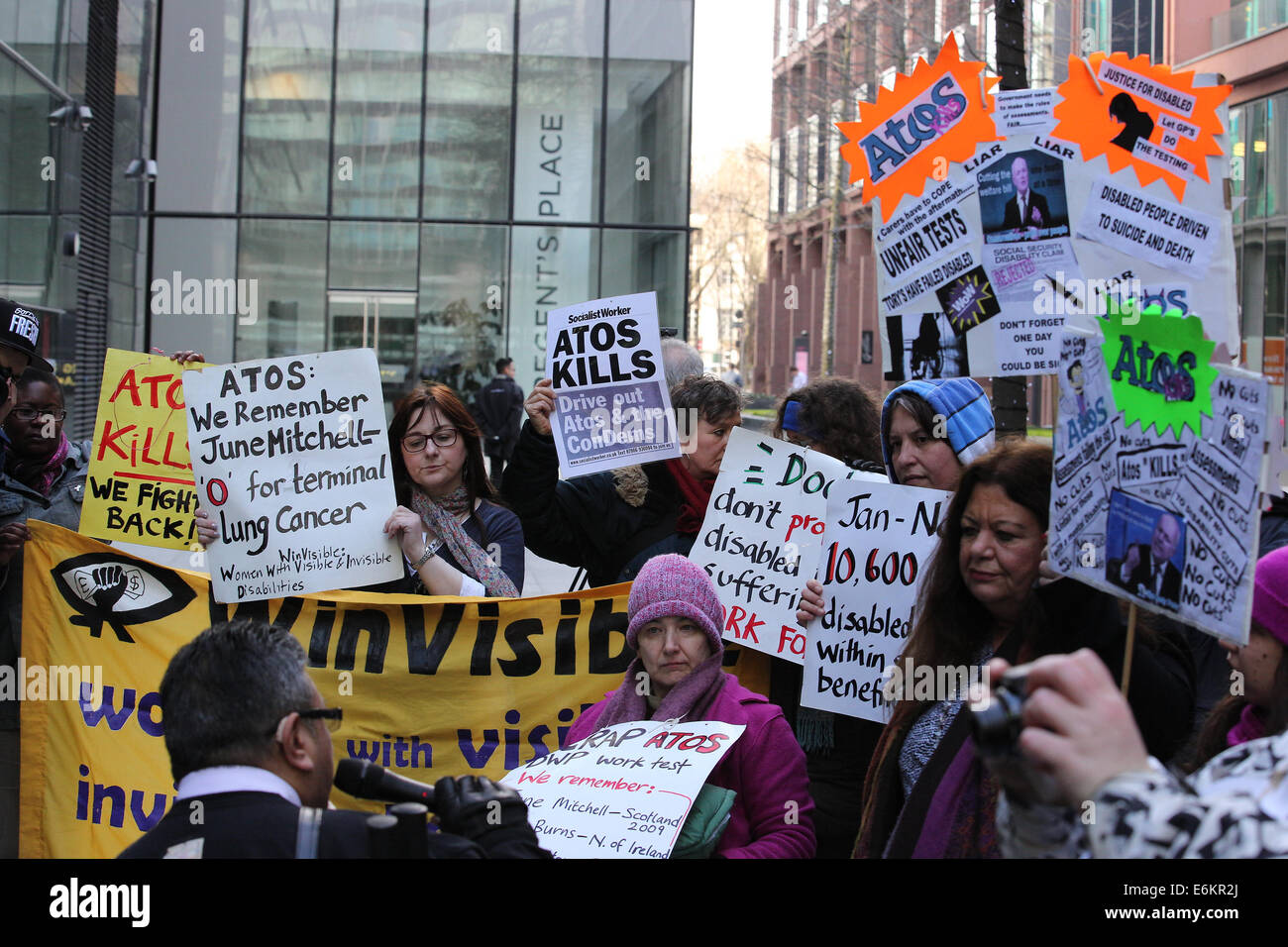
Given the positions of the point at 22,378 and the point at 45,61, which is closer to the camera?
the point at 22,378

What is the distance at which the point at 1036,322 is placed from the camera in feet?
14.5

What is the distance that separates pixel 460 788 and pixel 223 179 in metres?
19.5

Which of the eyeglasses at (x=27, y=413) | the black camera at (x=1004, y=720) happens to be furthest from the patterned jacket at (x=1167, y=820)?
the eyeglasses at (x=27, y=413)

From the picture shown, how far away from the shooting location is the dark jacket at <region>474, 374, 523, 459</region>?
1622cm

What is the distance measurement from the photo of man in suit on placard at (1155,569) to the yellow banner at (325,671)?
6.64ft

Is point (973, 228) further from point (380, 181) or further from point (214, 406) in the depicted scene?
point (380, 181)

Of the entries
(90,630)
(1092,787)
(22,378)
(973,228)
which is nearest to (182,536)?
(90,630)

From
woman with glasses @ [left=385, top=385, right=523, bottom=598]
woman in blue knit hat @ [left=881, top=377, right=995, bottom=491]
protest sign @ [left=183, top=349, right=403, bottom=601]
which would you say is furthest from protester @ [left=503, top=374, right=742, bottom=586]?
woman in blue knit hat @ [left=881, top=377, right=995, bottom=491]

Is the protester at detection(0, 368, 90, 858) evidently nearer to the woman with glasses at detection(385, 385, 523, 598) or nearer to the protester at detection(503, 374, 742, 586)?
the woman with glasses at detection(385, 385, 523, 598)

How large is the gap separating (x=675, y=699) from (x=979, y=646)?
90cm

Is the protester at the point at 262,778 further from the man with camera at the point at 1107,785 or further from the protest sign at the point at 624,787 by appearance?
the man with camera at the point at 1107,785

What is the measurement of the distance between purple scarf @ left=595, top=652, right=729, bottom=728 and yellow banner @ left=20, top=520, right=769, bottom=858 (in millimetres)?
920

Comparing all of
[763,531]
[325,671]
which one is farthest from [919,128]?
[325,671]

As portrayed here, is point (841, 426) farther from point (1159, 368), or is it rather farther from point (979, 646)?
point (1159, 368)
